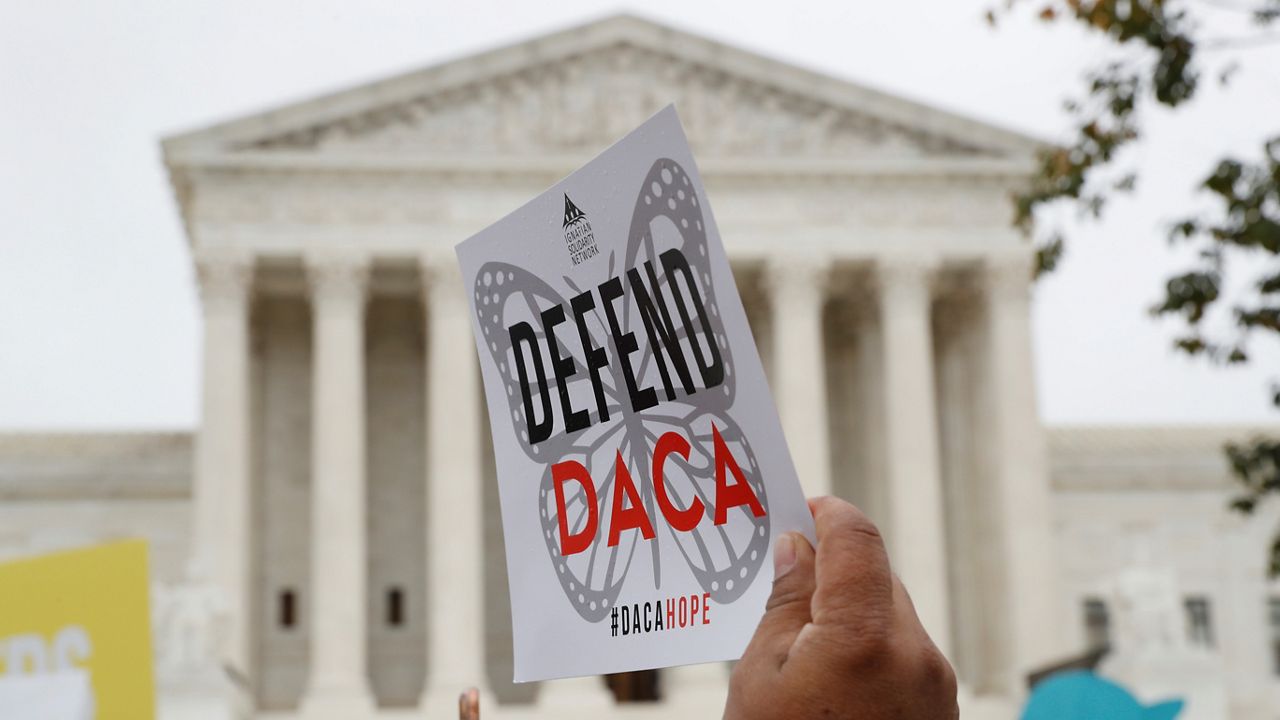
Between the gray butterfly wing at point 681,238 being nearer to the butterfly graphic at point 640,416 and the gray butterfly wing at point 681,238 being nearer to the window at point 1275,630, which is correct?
the butterfly graphic at point 640,416

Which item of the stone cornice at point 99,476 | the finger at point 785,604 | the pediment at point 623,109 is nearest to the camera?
the finger at point 785,604

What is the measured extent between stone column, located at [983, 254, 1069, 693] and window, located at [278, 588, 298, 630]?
23.0m

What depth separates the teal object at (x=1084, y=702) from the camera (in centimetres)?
955

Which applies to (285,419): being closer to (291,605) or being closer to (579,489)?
(291,605)

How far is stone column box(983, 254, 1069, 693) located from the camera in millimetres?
54406

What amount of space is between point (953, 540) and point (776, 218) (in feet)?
41.7

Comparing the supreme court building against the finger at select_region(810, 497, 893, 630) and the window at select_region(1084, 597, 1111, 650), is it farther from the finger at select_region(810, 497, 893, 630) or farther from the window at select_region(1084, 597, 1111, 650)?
the finger at select_region(810, 497, 893, 630)

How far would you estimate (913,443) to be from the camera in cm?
5478

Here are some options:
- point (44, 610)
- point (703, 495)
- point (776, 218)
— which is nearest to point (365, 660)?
point (776, 218)

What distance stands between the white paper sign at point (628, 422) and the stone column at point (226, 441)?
47884 millimetres

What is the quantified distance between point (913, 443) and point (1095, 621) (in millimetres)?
12272

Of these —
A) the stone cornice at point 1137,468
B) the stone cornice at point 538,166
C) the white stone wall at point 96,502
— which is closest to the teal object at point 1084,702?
the stone cornice at point 538,166

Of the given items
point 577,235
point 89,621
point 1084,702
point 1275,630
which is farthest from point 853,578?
point 1275,630

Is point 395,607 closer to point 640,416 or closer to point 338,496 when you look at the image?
point 338,496
